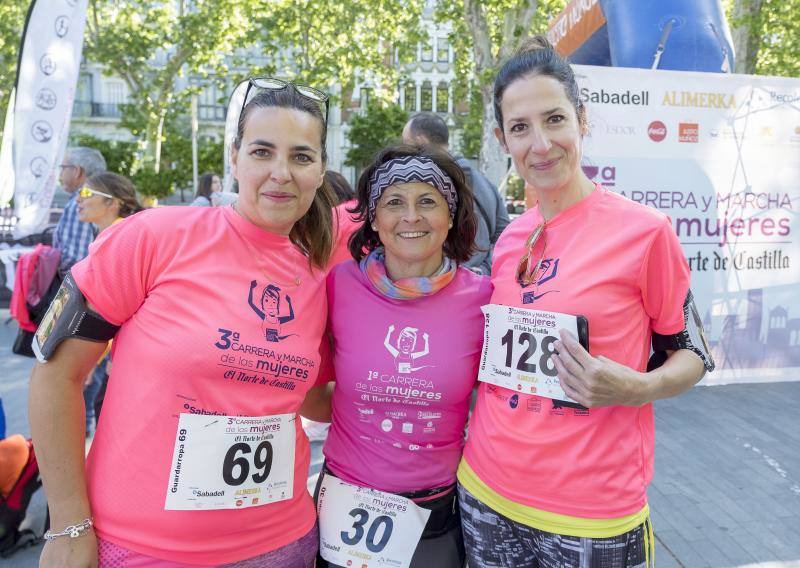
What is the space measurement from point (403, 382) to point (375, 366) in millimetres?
101

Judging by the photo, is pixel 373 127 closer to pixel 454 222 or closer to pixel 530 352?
pixel 454 222

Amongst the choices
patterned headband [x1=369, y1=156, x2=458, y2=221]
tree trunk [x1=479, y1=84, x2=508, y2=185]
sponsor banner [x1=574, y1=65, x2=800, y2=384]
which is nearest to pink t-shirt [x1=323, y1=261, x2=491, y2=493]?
patterned headband [x1=369, y1=156, x2=458, y2=221]

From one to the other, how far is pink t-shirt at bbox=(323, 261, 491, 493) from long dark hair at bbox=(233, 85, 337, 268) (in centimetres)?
20

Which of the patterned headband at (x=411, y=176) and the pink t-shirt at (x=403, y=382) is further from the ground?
the patterned headband at (x=411, y=176)

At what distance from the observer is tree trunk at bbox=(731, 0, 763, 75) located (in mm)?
9992

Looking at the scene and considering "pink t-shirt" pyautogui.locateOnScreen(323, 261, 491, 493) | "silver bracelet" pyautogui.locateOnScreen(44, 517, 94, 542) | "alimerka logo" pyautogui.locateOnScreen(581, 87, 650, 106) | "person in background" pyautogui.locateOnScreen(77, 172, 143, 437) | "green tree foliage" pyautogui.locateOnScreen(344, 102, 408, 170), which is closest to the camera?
"silver bracelet" pyautogui.locateOnScreen(44, 517, 94, 542)

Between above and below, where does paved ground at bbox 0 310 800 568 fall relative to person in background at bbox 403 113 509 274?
below

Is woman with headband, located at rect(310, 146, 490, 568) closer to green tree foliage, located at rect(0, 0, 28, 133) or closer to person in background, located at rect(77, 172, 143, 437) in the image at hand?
person in background, located at rect(77, 172, 143, 437)

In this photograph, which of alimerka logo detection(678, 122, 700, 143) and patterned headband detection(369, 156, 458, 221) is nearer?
patterned headband detection(369, 156, 458, 221)

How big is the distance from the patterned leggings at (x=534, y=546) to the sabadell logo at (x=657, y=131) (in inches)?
165

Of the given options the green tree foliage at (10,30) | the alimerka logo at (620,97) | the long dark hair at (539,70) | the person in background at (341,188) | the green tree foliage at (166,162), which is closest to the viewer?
the long dark hair at (539,70)

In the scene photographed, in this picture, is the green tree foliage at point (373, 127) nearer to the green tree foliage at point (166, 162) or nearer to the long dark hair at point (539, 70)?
the green tree foliage at point (166, 162)

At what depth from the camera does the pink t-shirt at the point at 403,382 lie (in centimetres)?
197

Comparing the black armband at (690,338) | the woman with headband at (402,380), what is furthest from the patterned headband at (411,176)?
the black armband at (690,338)
